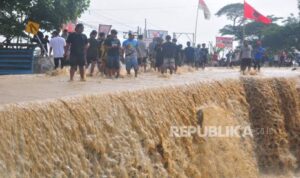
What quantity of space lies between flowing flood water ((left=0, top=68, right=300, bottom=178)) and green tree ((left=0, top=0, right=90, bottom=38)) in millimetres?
9615

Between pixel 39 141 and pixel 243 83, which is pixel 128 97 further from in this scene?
pixel 243 83

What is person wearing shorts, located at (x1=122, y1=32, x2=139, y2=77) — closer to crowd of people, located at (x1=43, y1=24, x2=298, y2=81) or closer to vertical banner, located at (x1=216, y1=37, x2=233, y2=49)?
crowd of people, located at (x1=43, y1=24, x2=298, y2=81)

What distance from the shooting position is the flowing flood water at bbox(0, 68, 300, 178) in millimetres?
4770

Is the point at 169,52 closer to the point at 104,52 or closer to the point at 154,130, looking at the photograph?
the point at 104,52

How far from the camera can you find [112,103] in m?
6.09

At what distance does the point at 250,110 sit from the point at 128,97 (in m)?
3.46

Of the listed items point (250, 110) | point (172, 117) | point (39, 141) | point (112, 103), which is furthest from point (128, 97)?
point (250, 110)

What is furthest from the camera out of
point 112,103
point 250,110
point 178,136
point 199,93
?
point 250,110

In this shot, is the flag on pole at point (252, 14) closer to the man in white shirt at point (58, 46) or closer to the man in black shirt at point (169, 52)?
the man in black shirt at point (169, 52)

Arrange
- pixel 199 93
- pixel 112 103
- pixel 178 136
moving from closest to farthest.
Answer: pixel 112 103 < pixel 178 136 < pixel 199 93
